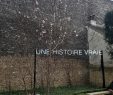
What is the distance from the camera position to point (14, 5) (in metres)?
11.5

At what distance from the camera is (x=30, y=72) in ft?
35.4

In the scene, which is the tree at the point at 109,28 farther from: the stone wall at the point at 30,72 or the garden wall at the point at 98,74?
the stone wall at the point at 30,72

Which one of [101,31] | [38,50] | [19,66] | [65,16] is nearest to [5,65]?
[19,66]

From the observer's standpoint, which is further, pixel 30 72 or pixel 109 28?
pixel 109 28

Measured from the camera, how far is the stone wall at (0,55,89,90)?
34.3ft

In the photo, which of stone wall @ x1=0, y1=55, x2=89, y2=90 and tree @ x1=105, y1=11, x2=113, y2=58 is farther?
tree @ x1=105, y1=11, x2=113, y2=58

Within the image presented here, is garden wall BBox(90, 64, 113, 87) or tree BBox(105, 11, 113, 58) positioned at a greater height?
tree BBox(105, 11, 113, 58)

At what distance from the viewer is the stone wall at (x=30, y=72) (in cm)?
1046

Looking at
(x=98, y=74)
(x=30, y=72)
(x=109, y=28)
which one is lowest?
(x=98, y=74)

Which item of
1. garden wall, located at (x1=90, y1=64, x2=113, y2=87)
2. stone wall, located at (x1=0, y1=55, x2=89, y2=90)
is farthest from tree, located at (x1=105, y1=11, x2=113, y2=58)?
stone wall, located at (x1=0, y1=55, x2=89, y2=90)

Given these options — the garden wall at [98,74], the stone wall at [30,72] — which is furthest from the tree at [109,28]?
the stone wall at [30,72]

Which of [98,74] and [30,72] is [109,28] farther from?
[30,72]

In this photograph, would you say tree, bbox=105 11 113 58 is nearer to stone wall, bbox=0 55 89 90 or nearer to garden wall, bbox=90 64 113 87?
garden wall, bbox=90 64 113 87

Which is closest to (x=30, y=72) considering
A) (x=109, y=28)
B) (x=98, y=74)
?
(x=98, y=74)
